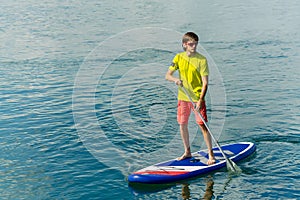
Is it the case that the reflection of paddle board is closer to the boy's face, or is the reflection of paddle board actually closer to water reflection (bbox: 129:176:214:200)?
water reflection (bbox: 129:176:214:200)

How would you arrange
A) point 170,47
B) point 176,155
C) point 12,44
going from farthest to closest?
1. point 12,44
2. point 170,47
3. point 176,155

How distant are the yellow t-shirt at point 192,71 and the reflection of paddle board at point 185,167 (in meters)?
1.37

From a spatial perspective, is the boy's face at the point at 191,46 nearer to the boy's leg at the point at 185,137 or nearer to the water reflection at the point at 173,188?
the boy's leg at the point at 185,137

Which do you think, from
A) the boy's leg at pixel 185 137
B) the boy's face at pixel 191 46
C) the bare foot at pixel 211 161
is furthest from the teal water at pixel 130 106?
the boy's face at pixel 191 46

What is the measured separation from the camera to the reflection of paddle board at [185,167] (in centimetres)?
912

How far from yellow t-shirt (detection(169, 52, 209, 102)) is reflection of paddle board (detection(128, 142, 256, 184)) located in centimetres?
137

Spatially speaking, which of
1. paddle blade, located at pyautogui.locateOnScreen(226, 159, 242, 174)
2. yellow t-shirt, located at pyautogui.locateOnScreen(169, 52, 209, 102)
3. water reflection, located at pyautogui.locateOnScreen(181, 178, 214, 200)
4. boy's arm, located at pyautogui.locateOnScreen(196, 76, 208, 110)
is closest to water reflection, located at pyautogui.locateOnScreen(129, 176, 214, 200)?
water reflection, located at pyautogui.locateOnScreen(181, 178, 214, 200)

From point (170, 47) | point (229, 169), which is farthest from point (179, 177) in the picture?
point (170, 47)

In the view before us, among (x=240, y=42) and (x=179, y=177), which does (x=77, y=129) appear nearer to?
(x=179, y=177)

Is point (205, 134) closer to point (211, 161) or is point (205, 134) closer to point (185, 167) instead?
point (211, 161)

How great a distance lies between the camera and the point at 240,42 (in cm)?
2433

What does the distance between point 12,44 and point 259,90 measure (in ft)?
49.6

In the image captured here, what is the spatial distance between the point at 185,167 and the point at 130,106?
543 centimetres

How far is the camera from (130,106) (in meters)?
14.6
